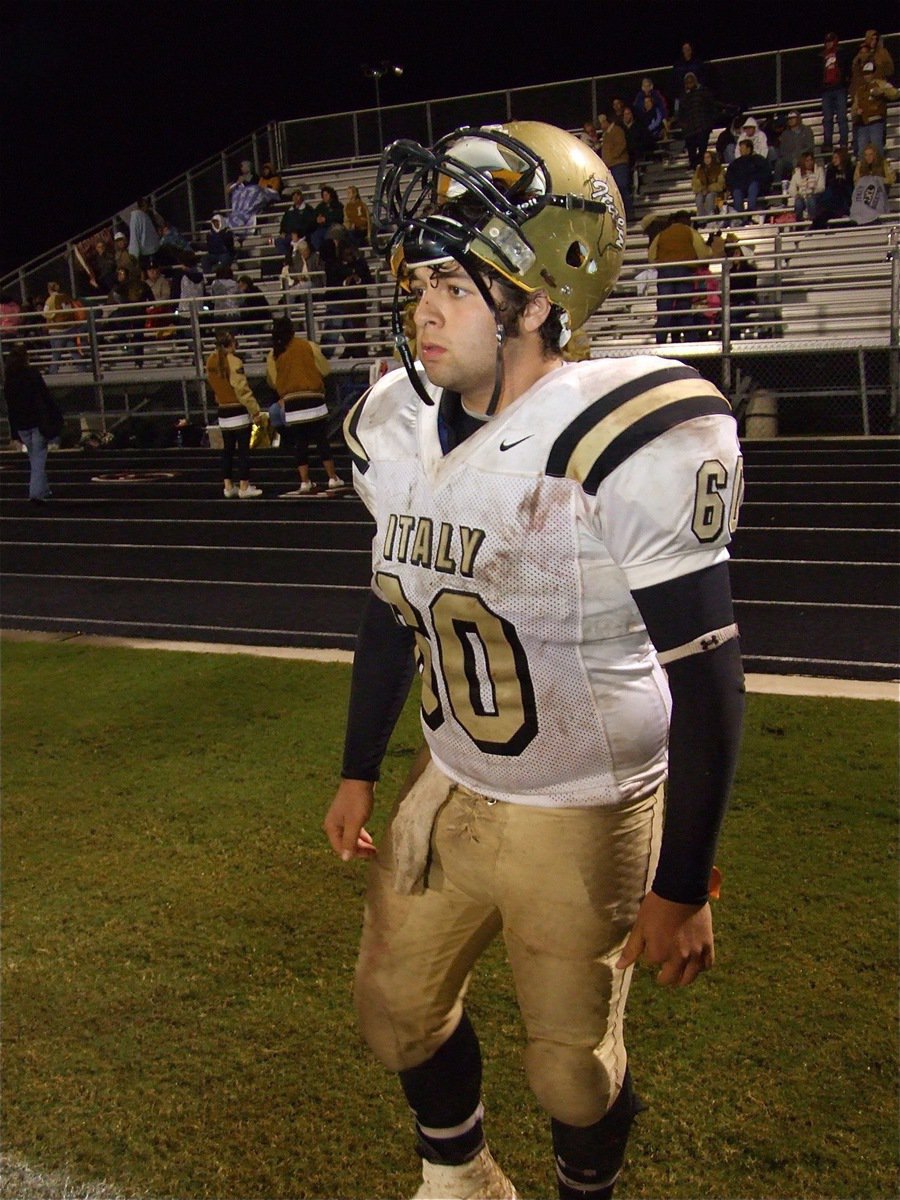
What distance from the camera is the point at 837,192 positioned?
14.0m

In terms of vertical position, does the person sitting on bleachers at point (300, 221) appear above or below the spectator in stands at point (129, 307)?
above

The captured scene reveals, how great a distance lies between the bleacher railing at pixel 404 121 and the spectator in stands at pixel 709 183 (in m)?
2.29

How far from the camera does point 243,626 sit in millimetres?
7289

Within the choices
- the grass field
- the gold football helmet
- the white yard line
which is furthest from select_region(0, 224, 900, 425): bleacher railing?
the gold football helmet

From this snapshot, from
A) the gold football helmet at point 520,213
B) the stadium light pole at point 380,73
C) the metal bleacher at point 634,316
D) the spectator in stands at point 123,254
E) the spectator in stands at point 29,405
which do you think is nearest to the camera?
the gold football helmet at point 520,213

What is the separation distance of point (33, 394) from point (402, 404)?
11.1 meters

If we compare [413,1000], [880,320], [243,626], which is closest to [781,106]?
[880,320]

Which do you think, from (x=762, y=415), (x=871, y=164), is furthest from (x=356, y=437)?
(x=871, y=164)

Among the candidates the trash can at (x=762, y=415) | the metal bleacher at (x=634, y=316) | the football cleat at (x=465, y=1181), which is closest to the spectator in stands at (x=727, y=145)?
the metal bleacher at (x=634, y=316)

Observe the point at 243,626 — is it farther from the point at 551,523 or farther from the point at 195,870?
the point at 551,523

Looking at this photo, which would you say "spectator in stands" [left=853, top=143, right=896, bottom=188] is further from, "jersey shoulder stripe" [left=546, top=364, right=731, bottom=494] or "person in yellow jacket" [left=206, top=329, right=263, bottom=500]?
"jersey shoulder stripe" [left=546, top=364, right=731, bottom=494]

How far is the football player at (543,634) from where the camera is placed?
1.72 metres

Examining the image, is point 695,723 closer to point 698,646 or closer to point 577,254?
point 698,646

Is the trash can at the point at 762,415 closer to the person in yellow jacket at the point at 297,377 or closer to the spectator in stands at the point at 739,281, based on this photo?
the spectator in stands at the point at 739,281
